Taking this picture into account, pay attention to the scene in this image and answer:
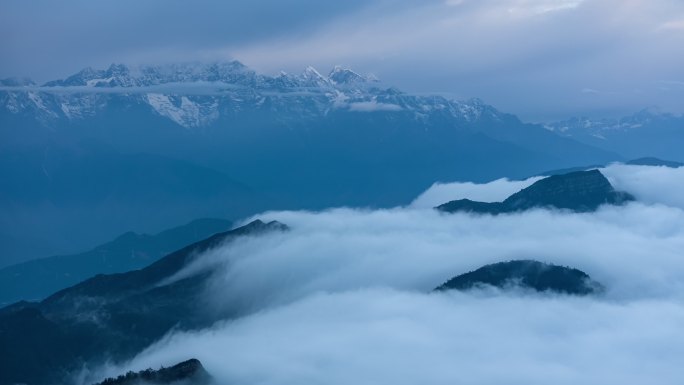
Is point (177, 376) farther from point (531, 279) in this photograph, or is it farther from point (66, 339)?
point (531, 279)

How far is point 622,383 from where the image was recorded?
452ft

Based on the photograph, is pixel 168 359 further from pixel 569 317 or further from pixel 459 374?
pixel 569 317

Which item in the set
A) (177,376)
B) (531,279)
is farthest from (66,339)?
(531,279)

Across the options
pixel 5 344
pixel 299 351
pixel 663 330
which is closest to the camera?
pixel 299 351

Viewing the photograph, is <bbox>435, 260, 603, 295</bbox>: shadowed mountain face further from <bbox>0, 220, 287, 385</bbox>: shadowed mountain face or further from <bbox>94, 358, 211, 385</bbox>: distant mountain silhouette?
<bbox>94, 358, 211, 385</bbox>: distant mountain silhouette

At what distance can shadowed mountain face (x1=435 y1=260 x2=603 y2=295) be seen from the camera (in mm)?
192500

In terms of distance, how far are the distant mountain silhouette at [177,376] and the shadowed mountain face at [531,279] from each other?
254ft

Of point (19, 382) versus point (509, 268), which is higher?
point (509, 268)

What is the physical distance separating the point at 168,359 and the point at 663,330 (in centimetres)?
9932

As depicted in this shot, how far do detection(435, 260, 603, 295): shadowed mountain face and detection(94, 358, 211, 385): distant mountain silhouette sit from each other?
77.4 meters

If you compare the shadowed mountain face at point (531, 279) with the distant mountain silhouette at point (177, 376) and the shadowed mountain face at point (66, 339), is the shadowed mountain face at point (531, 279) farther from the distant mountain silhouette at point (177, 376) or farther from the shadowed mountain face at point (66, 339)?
the distant mountain silhouette at point (177, 376)

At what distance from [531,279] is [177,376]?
9467 cm

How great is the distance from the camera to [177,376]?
432 feet

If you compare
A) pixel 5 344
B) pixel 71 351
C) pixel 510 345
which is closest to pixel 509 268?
pixel 510 345
